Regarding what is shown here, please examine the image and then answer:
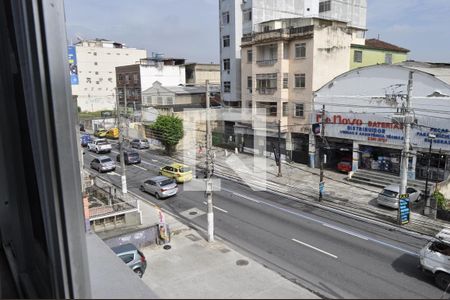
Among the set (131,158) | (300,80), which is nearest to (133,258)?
(131,158)

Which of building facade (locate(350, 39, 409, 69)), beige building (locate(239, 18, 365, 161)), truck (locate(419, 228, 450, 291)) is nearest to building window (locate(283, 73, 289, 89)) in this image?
beige building (locate(239, 18, 365, 161))

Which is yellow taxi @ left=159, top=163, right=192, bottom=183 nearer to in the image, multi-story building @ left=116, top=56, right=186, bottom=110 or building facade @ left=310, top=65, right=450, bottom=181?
building facade @ left=310, top=65, right=450, bottom=181

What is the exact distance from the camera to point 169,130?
31609 mm

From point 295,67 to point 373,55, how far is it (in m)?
7.86

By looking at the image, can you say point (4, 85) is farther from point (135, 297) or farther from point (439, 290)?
point (439, 290)

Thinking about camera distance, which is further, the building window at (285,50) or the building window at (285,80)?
the building window at (285,80)

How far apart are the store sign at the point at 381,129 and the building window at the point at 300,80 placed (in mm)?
2777

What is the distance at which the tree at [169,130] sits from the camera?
3170cm

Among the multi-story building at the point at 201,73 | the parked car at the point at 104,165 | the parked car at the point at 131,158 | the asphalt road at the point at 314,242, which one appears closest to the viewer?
the asphalt road at the point at 314,242

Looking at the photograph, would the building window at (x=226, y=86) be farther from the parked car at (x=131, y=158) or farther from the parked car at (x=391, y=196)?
the parked car at (x=391, y=196)

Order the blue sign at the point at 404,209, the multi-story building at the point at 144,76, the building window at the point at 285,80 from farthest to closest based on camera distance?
the multi-story building at the point at 144,76 → the building window at the point at 285,80 → the blue sign at the point at 404,209

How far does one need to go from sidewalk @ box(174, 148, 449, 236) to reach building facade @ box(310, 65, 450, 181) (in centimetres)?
210

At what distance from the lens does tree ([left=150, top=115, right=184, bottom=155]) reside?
3170 cm

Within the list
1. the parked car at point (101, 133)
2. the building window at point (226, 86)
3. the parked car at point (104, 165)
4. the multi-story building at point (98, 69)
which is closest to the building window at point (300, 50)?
the building window at point (226, 86)
